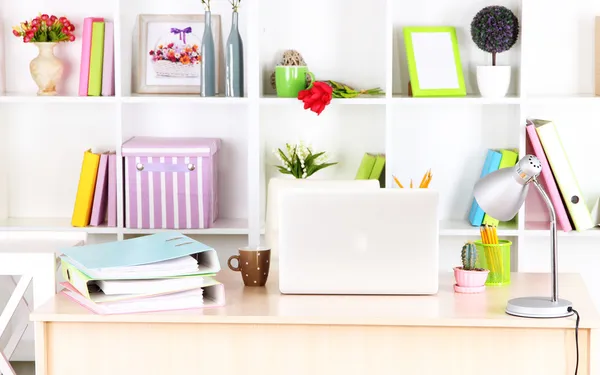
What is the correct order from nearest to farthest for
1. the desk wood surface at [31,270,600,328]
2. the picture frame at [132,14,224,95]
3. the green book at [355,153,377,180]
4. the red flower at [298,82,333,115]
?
the desk wood surface at [31,270,600,328]
the red flower at [298,82,333,115]
the green book at [355,153,377,180]
the picture frame at [132,14,224,95]

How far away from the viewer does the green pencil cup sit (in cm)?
240

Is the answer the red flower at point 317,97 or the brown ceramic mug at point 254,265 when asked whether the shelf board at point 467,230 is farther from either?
the brown ceramic mug at point 254,265

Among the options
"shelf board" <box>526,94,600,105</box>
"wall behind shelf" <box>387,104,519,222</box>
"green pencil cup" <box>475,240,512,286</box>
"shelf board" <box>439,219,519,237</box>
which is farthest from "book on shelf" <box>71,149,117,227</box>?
"green pencil cup" <box>475,240,512,286</box>

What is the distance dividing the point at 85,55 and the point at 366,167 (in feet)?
3.98

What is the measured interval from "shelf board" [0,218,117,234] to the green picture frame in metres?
1.35

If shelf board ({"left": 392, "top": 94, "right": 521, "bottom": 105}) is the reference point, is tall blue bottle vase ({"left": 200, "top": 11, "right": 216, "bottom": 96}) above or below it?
above

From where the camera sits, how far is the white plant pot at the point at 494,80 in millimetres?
3543

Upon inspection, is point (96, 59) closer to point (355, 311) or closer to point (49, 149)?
point (49, 149)

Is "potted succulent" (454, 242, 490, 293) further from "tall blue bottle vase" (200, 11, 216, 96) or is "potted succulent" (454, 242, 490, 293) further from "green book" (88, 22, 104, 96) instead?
"green book" (88, 22, 104, 96)

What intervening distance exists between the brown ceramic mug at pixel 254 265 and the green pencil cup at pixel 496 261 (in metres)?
0.56

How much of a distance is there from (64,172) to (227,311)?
2.03 meters

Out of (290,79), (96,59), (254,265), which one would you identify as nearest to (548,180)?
(290,79)

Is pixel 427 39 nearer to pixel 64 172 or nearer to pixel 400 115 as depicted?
pixel 400 115

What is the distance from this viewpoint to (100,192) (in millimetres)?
3699
